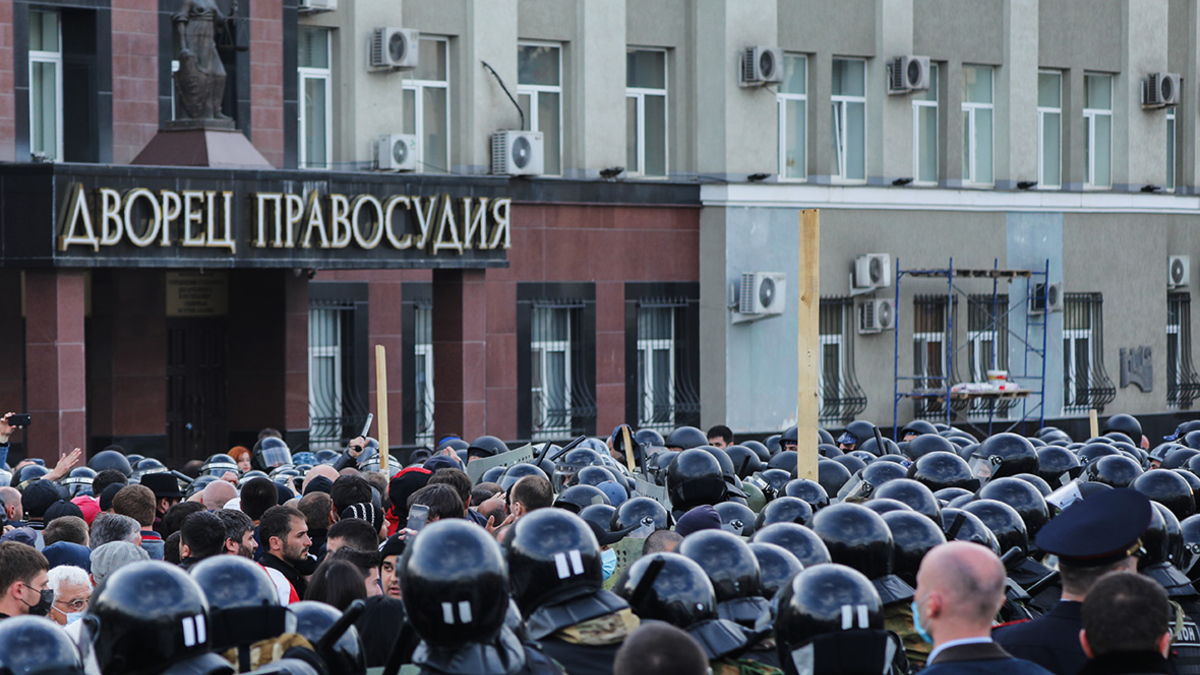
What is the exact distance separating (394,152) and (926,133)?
1017 cm

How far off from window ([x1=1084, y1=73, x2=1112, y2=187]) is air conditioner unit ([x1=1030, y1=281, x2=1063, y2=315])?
2434 millimetres

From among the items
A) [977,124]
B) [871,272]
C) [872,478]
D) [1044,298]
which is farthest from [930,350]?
[872,478]

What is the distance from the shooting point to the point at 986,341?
92.7ft

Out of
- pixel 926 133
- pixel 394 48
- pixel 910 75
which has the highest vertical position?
pixel 910 75

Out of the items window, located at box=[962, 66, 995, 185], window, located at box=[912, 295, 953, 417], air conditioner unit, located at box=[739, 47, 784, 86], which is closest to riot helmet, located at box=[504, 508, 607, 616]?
air conditioner unit, located at box=[739, 47, 784, 86]

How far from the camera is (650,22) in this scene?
24.7 metres

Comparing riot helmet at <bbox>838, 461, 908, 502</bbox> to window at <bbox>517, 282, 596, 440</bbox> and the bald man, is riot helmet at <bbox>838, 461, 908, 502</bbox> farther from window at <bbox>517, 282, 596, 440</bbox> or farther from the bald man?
window at <bbox>517, 282, 596, 440</bbox>

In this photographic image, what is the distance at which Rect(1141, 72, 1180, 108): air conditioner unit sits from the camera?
98.4 feet

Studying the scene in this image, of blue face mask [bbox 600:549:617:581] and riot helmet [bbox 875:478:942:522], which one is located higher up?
riot helmet [bbox 875:478:942:522]

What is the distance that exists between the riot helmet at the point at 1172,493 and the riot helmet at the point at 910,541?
2.64 m

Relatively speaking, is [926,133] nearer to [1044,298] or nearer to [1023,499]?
[1044,298]

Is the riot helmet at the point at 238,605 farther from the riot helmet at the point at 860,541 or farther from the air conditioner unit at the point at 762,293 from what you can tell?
the air conditioner unit at the point at 762,293

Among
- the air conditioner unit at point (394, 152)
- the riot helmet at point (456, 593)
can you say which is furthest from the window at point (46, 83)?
the riot helmet at point (456, 593)

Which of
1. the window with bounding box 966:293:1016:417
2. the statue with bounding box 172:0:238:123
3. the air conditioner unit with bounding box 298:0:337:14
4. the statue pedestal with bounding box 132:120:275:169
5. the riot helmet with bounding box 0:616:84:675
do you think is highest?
the air conditioner unit with bounding box 298:0:337:14
